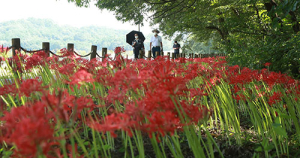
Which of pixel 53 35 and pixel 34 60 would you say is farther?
pixel 53 35

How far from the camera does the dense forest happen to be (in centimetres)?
12224

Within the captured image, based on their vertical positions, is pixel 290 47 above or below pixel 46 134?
above

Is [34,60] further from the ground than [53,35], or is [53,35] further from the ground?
[53,35]

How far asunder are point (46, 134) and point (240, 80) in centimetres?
222

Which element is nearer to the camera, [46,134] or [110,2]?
[46,134]

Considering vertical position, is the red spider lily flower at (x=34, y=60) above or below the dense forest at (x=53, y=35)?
below

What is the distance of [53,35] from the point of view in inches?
5576

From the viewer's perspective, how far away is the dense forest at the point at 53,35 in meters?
122

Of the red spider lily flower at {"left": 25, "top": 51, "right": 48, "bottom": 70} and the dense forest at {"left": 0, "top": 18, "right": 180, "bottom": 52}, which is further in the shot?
the dense forest at {"left": 0, "top": 18, "right": 180, "bottom": 52}

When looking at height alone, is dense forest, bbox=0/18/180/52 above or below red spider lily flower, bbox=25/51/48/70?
above

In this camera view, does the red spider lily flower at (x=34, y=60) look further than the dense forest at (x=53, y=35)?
No

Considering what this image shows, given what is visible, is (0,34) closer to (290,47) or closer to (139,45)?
(139,45)

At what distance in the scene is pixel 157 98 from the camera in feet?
3.66

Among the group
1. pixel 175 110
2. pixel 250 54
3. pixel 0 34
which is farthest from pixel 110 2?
pixel 0 34
